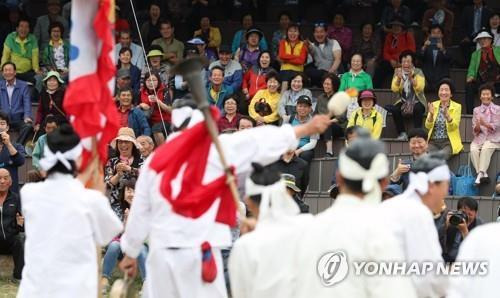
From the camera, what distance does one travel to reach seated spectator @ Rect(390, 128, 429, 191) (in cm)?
1470

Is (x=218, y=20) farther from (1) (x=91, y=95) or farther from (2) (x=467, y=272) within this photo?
(2) (x=467, y=272)

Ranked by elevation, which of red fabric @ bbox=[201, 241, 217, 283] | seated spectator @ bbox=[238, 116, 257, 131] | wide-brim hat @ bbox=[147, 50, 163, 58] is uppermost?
wide-brim hat @ bbox=[147, 50, 163, 58]

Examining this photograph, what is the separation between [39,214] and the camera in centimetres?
967

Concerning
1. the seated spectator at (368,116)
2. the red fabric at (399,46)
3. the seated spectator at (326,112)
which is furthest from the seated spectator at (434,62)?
the seated spectator at (368,116)

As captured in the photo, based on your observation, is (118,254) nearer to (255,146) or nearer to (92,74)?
(92,74)

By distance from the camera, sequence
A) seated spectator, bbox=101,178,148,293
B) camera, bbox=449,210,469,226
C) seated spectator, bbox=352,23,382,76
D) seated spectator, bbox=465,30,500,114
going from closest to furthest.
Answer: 1. camera, bbox=449,210,469,226
2. seated spectator, bbox=101,178,148,293
3. seated spectator, bbox=465,30,500,114
4. seated spectator, bbox=352,23,382,76

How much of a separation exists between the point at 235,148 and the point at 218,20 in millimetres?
11948

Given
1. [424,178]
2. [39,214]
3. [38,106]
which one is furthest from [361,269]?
[38,106]

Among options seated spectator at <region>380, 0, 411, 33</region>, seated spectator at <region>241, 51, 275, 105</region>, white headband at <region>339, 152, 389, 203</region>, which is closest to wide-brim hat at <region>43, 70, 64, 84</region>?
seated spectator at <region>241, 51, 275, 105</region>

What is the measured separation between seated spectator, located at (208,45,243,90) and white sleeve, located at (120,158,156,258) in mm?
A: 8640

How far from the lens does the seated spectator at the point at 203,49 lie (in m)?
19.3

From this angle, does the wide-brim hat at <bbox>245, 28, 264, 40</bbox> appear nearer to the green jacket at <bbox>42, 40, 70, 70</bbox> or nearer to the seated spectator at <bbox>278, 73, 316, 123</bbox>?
the seated spectator at <bbox>278, 73, 316, 123</bbox>

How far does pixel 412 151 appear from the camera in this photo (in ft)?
49.0

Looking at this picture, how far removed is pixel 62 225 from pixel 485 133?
8.25m
